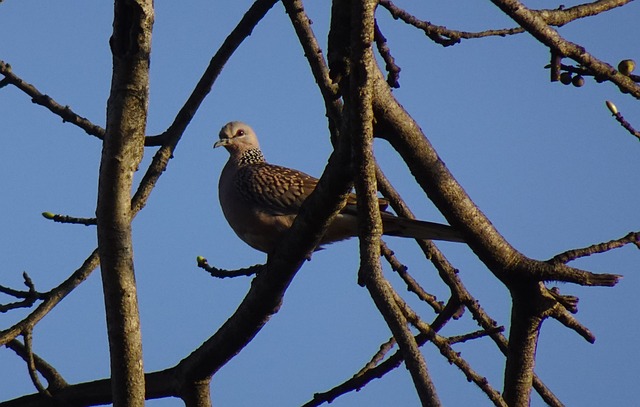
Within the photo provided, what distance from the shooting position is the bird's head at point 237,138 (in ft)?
25.0

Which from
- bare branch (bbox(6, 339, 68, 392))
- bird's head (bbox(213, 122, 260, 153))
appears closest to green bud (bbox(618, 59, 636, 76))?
bare branch (bbox(6, 339, 68, 392))

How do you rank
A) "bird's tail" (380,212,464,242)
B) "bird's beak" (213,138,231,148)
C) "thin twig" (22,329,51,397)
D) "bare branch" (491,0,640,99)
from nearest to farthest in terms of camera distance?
1. "bare branch" (491,0,640,99)
2. "thin twig" (22,329,51,397)
3. "bird's tail" (380,212,464,242)
4. "bird's beak" (213,138,231,148)

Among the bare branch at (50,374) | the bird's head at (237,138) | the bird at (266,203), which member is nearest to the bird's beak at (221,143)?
the bird's head at (237,138)

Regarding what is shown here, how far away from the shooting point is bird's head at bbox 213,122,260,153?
763cm

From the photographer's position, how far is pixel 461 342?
297cm

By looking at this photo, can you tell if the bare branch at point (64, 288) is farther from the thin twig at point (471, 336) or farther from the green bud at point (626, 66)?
the green bud at point (626, 66)

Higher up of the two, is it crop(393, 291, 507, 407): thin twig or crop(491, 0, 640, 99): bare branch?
crop(491, 0, 640, 99): bare branch

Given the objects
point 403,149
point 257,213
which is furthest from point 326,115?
point 257,213

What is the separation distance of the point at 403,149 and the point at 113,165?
97cm

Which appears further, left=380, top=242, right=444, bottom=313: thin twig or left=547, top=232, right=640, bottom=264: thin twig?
left=380, top=242, right=444, bottom=313: thin twig

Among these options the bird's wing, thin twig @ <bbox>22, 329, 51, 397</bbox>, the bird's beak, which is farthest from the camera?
the bird's beak

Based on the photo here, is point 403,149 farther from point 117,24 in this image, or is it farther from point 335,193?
point 117,24

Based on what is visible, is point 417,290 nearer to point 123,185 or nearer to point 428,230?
point 428,230

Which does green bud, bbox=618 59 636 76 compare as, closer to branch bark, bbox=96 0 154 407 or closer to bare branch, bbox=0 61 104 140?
branch bark, bbox=96 0 154 407
